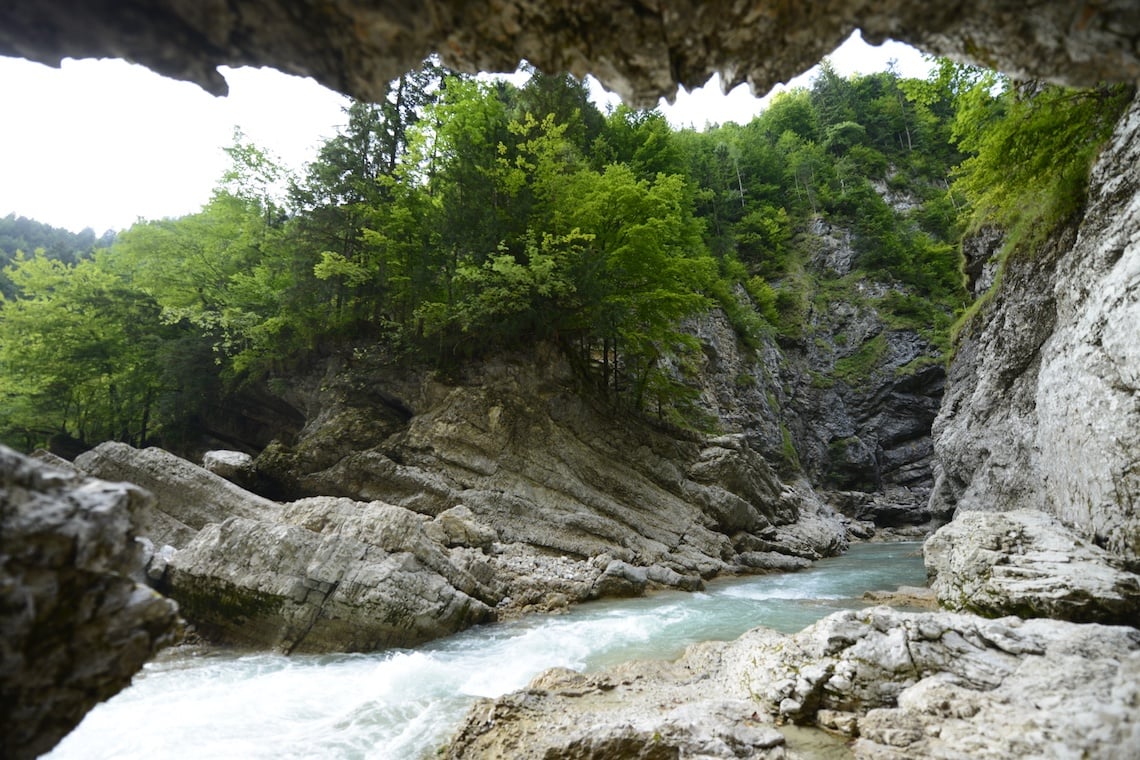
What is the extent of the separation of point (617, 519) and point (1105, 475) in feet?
35.3

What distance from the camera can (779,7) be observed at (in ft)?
9.39

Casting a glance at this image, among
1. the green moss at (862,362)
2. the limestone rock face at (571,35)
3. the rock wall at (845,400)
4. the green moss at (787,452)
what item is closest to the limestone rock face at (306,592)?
the limestone rock face at (571,35)

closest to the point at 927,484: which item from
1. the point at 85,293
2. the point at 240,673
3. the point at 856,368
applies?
the point at 856,368

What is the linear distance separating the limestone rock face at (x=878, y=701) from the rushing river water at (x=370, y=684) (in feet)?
3.96

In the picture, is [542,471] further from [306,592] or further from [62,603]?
[62,603]

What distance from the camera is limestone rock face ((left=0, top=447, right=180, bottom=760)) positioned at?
221cm

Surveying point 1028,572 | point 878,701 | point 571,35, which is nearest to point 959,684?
point 878,701

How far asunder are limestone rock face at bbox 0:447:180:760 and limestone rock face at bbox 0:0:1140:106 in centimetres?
216

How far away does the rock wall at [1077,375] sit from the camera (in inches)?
260

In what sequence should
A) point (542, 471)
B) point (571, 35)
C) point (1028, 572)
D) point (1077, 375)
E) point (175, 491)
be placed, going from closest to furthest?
1. point (571, 35)
2. point (1028, 572)
3. point (1077, 375)
4. point (175, 491)
5. point (542, 471)

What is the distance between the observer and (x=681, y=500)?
17812 mm

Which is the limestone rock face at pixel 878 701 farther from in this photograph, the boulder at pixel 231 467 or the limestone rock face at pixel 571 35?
the boulder at pixel 231 467

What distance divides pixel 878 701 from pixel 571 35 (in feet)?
19.2

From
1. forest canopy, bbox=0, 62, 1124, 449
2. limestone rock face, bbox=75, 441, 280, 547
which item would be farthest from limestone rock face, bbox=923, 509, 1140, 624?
limestone rock face, bbox=75, 441, 280, 547
